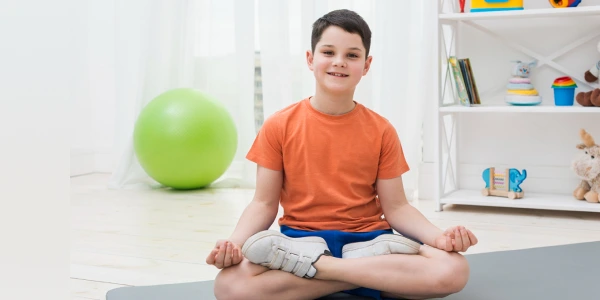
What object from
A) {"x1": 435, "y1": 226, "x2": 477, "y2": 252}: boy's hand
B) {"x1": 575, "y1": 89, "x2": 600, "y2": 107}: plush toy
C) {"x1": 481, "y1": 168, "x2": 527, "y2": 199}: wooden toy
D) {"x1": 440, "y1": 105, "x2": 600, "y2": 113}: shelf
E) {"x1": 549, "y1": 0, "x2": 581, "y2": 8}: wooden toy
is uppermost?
{"x1": 549, "y1": 0, "x2": 581, "y2": 8}: wooden toy

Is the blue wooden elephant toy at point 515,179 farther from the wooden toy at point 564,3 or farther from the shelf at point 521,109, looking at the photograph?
the wooden toy at point 564,3

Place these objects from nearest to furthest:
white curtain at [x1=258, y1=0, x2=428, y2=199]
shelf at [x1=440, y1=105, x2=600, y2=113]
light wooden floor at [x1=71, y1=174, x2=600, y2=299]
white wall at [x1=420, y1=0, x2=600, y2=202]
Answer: light wooden floor at [x1=71, y1=174, x2=600, y2=299]
shelf at [x1=440, y1=105, x2=600, y2=113]
white wall at [x1=420, y1=0, x2=600, y2=202]
white curtain at [x1=258, y1=0, x2=428, y2=199]

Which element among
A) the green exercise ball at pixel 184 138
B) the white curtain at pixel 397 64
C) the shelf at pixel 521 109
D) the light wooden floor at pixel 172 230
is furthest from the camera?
the green exercise ball at pixel 184 138

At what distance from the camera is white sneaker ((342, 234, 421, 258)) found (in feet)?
4.40

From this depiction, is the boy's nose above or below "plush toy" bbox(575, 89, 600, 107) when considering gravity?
above

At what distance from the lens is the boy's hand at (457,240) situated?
1296 mm

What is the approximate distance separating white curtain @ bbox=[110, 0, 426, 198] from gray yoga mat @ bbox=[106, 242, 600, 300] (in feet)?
3.38

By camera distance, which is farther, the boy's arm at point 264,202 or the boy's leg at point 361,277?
the boy's arm at point 264,202

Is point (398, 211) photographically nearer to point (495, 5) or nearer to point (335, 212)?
point (335, 212)

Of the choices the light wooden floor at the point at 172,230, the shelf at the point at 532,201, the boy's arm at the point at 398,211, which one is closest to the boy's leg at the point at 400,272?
the boy's arm at the point at 398,211

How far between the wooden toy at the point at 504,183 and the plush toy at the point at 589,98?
33 cm

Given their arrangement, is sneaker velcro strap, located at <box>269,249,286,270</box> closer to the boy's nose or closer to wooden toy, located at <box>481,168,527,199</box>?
the boy's nose

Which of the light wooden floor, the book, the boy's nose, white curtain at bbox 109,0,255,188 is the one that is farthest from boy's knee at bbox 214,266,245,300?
white curtain at bbox 109,0,255,188

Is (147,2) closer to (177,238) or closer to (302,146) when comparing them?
(177,238)
